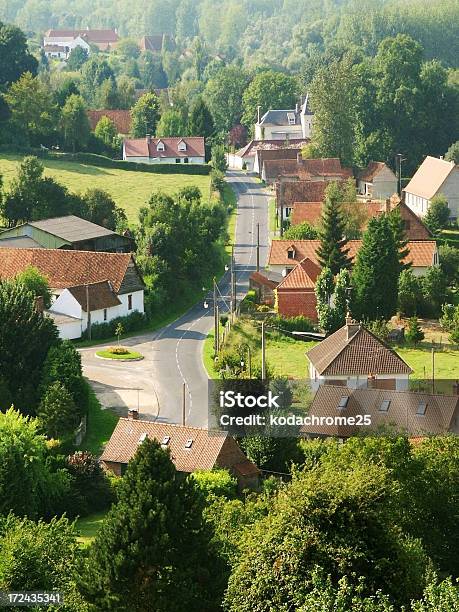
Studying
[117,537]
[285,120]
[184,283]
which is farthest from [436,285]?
[285,120]

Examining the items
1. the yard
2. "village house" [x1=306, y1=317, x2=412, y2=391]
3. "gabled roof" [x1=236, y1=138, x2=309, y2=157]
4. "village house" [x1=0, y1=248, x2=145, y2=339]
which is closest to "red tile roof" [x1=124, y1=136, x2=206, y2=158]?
"gabled roof" [x1=236, y1=138, x2=309, y2=157]

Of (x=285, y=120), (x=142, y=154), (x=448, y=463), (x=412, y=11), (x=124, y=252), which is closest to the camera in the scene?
(x=448, y=463)

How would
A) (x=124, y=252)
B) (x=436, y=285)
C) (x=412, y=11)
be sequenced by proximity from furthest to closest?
(x=412, y=11) → (x=124, y=252) → (x=436, y=285)

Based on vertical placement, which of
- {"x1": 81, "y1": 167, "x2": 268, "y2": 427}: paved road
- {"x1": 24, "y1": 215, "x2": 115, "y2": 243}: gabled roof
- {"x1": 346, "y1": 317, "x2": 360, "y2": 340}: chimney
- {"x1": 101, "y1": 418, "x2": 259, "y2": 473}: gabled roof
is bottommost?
{"x1": 81, "y1": 167, "x2": 268, "y2": 427}: paved road

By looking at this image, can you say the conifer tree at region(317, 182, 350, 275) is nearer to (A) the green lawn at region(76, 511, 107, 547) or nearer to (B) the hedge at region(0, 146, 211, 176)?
(A) the green lawn at region(76, 511, 107, 547)

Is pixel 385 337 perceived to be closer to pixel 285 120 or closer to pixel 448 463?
pixel 448 463

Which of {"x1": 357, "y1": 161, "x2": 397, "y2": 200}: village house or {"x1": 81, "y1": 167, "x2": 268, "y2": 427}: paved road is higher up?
{"x1": 357, "y1": 161, "x2": 397, "y2": 200}: village house

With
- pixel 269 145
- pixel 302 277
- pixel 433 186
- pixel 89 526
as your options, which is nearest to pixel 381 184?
pixel 433 186

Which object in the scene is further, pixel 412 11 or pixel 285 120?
pixel 412 11
